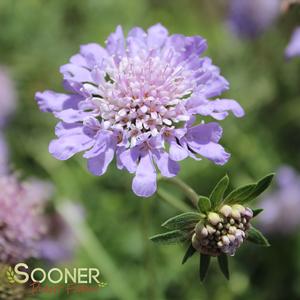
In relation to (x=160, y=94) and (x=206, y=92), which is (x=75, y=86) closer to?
(x=160, y=94)

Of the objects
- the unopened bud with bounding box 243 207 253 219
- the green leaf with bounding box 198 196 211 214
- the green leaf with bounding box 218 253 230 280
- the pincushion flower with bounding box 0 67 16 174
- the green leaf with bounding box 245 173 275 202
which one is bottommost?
the green leaf with bounding box 218 253 230 280

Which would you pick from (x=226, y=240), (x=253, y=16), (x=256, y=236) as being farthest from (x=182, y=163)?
(x=226, y=240)

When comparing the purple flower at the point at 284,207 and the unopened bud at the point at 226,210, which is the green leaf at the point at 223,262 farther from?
the purple flower at the point at 284,207

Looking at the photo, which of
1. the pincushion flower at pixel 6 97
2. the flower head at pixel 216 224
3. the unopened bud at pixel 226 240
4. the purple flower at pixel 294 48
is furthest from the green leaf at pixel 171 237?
the pincushion flower at pixel 6 97

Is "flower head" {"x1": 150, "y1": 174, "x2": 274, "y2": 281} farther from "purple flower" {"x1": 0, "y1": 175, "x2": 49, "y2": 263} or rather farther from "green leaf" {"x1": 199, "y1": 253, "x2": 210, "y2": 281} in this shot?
"purple flower" {"x1": 0, "y1": 175, "x2": 49, "y2": 263}

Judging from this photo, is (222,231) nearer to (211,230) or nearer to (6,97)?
(211,230)

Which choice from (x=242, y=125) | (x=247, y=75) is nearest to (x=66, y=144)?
(x=242, y=125)

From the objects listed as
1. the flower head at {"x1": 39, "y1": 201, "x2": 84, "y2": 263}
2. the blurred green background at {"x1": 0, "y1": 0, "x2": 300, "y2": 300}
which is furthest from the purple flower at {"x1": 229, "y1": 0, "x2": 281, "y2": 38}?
the flower head at {"x1": 39, "y1": 201, "x2": 84, "y2": 263}
